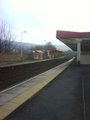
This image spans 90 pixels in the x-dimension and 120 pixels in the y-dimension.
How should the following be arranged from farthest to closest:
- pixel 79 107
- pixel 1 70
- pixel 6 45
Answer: pixel 6 45, pixel 1 70, pixel 79 107

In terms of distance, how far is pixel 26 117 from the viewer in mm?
8086

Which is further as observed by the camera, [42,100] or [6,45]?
[6,45]

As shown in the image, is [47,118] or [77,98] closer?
[47,118]

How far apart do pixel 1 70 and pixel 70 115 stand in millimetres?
8544

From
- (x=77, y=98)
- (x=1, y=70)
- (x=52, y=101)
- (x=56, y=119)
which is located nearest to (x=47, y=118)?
(x=56, y=119)

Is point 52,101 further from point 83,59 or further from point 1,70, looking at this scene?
point 83,59

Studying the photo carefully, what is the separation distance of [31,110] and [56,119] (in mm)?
1412

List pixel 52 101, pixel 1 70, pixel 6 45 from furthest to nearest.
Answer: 1. pixel 6 45
2. pixel 1 70
3. pixel 52 101

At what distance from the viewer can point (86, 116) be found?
27.5ft

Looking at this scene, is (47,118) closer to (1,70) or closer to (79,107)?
(79,107)

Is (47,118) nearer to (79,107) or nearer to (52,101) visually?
(79,107)

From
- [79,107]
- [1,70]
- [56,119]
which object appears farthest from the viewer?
[1,70]

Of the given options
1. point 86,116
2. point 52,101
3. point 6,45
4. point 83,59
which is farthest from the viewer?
point 6,45

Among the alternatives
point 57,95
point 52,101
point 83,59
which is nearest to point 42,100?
point 52,101
